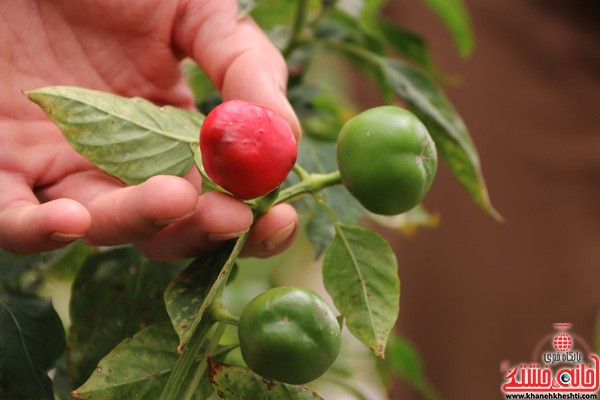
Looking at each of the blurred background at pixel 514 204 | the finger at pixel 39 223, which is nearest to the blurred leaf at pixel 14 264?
the finger at pixel 39 223

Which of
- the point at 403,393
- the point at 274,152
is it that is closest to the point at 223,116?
the point at 274,152

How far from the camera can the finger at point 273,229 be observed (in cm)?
49

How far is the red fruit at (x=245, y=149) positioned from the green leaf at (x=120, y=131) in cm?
5

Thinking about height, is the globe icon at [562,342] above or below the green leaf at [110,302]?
below

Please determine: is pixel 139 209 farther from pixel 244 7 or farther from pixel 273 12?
pixel 273 12

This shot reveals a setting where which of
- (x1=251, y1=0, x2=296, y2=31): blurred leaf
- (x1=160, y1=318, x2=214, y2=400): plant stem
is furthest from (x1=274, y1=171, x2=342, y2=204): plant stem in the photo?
(x1=251, y1=0, x2=296, y2=31): blurred leaf

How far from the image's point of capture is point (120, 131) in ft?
1.55

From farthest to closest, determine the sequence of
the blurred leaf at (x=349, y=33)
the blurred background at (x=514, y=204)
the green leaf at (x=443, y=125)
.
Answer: the blurred background at (x=514, y=204), the blurred leaf at (x=349, y=33), the green leaf at (x=443, y=125)

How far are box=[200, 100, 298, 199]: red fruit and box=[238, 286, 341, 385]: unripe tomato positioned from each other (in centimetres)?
7

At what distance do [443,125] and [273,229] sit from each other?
11.4 inches

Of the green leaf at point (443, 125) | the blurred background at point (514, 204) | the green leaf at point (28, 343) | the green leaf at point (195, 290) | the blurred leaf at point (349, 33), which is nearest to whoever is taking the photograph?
the green leaf at point (195, 290)

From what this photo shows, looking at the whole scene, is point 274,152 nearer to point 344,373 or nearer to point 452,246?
point 344,373

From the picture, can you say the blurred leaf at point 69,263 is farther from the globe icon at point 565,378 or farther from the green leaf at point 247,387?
the globe icon at point 565,378

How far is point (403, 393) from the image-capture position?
1.73m
